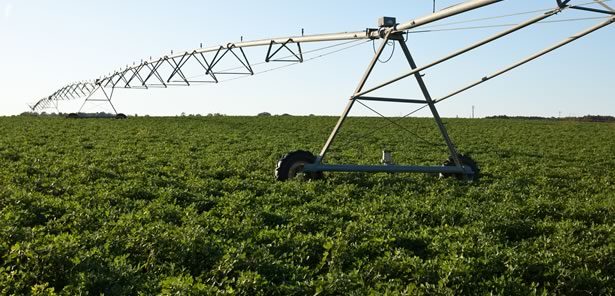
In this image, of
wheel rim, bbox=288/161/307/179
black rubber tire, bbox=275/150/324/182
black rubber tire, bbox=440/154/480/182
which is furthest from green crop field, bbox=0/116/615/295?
wheel rim, bbox=288/161/307/179

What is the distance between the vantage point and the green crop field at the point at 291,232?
19.0ft

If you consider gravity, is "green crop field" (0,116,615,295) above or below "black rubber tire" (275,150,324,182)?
below

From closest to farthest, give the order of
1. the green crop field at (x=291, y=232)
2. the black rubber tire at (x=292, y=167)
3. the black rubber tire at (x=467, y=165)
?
the green crop field at (x=291, y=232) → the black rubber tire at (x=292, y=167) → the black rubber tire at (x=467, y=165)

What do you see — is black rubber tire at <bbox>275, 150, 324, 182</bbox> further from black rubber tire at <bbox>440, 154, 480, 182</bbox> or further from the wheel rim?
black rubber tire at <bbox>440, 154, 480, 182</bbox>

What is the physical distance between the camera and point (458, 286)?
5754 mm

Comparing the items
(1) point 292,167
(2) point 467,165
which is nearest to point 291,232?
(1) point 292,167

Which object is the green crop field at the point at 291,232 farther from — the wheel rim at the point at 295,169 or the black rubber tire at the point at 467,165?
the wheel rim at the point at 295,169

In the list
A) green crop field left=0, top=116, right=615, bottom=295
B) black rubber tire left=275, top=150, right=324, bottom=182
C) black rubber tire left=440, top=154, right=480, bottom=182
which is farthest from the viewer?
black rubber tire left=440, top=154, right=480, bottom=182

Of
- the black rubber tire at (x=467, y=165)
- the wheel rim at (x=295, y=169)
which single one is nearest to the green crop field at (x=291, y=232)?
the black rubber tire at (x=467, y=165)

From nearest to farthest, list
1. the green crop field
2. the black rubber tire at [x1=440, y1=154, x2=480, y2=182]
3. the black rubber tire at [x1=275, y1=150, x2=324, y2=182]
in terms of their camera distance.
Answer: the green crop field, the black rubber tire at [x1=275, y1=150, x2=324, y2=182], the black rubber tire at [x1=440, y1=154, x2=480, y2=182]

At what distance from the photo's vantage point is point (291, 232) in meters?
7.60

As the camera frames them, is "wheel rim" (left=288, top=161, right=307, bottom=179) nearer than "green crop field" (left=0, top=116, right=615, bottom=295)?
No

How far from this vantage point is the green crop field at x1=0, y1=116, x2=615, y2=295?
5.79 m

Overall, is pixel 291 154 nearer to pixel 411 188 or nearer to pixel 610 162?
pixel 411 188
